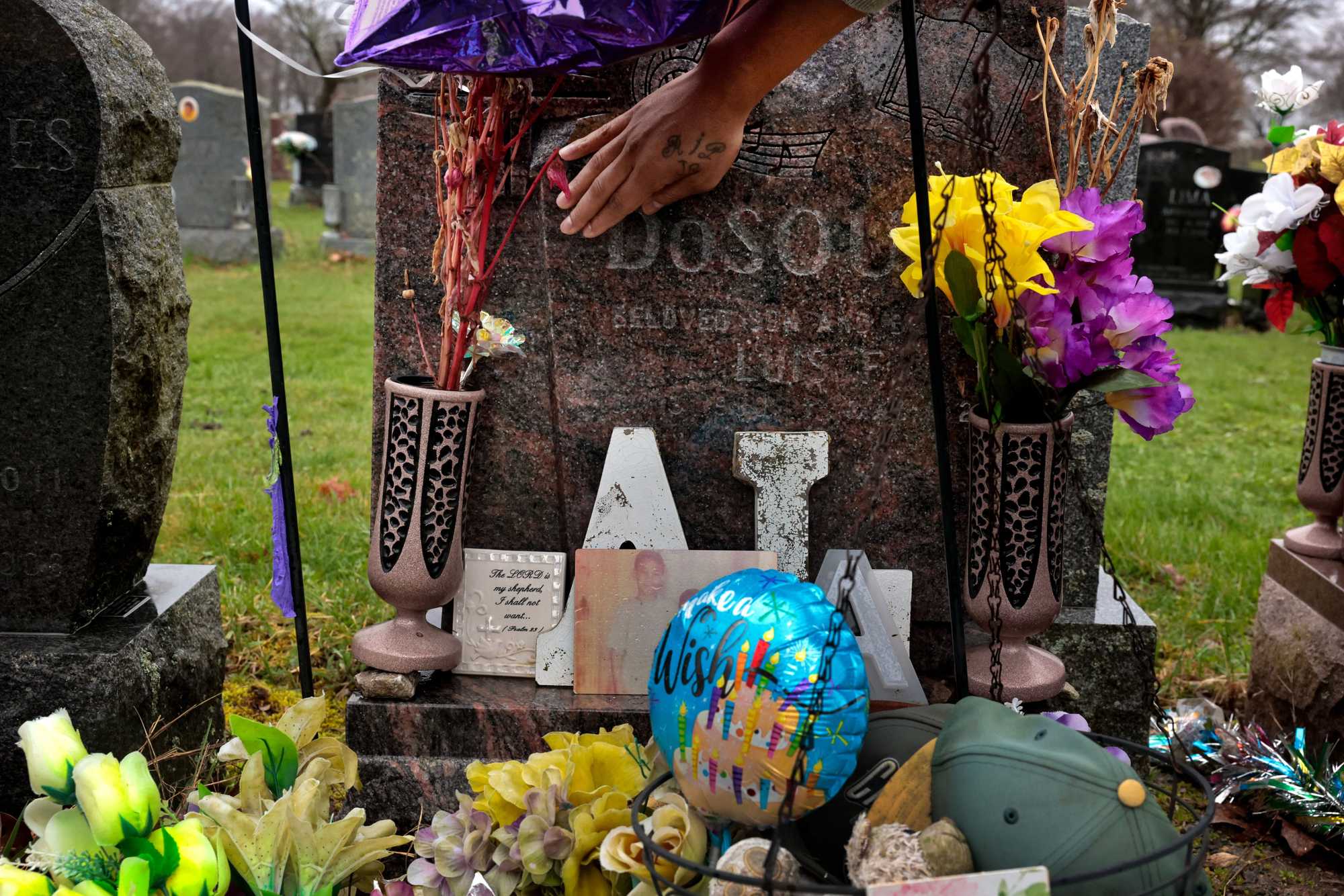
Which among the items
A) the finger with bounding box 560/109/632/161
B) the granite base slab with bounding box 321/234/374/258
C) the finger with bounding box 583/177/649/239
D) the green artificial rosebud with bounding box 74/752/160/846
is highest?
the finger with bounding box 560/109/632/161

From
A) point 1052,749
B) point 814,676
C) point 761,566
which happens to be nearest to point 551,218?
point 761,566

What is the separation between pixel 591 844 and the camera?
5.69ft

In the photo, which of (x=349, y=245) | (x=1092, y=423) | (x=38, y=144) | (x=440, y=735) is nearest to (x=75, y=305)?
(x=38, y=144)

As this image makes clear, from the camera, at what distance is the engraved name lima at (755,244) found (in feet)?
7.55

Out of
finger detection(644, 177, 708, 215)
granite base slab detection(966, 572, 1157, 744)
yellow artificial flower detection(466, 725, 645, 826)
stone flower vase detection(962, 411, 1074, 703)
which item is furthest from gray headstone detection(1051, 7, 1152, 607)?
yellow artificial flower detection(466, 725, 645, 826)

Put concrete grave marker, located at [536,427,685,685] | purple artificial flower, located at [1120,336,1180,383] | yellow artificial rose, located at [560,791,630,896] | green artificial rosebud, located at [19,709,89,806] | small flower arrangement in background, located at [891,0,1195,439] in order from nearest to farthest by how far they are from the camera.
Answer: green artificial rosebud, located at [19,709,89,806] → yellow artificial rose, located at [560,791,630,896] → small flower arrangement in background, located at [891,0,1195,439] → purple artificial flower, located at [1120,336,1180,383] → concrete grave marker, located at [536,427,685,685]

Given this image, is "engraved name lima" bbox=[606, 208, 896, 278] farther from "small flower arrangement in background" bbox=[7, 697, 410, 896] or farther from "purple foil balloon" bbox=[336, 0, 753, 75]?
"small flower arrangement in background" bbox=[7, 697, 410, 896]

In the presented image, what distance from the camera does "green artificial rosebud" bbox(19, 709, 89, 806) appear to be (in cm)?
157

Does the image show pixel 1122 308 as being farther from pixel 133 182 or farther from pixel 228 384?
pixel 228 384

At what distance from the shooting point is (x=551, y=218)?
90.1 inches

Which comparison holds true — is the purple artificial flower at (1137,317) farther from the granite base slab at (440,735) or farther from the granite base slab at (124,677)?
the granite base slab at (124,677)

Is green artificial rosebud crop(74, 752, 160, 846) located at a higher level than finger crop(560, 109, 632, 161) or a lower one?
lower

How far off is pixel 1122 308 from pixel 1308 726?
4.16 feet

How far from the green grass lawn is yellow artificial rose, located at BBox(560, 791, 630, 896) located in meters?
1.47
